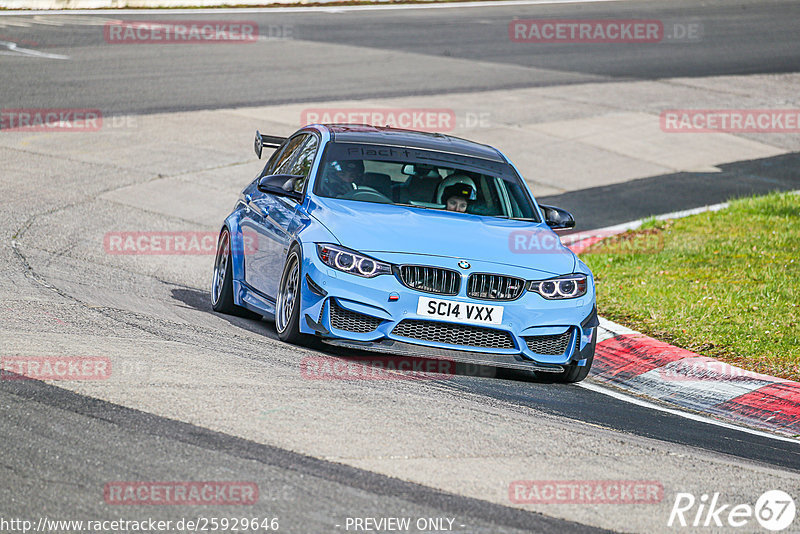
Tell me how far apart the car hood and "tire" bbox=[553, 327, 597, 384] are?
1.99ft

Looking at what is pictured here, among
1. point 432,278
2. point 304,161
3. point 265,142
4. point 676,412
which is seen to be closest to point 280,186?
point 304,161

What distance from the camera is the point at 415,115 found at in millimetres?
20922

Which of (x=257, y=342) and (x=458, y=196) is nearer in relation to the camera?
(x=257, y=342)

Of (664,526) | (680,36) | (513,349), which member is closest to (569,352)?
(513,349)

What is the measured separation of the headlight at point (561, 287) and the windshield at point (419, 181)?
3.53ft

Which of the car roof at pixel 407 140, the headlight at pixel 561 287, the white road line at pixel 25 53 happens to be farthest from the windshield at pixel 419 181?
the white road line at pixel 25 53

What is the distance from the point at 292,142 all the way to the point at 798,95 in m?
18.4

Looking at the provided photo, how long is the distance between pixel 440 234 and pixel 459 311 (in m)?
0.72

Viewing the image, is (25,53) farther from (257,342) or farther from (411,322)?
(411,322)

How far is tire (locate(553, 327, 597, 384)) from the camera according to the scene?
8242mm

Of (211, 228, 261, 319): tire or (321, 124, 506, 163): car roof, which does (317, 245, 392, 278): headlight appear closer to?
(321, 124, 506, 163): car roof

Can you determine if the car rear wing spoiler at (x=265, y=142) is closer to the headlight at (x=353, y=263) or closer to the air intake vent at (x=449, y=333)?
the headlight at (x=353, y=263)

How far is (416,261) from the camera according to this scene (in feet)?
25.6

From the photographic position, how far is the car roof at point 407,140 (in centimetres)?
948
